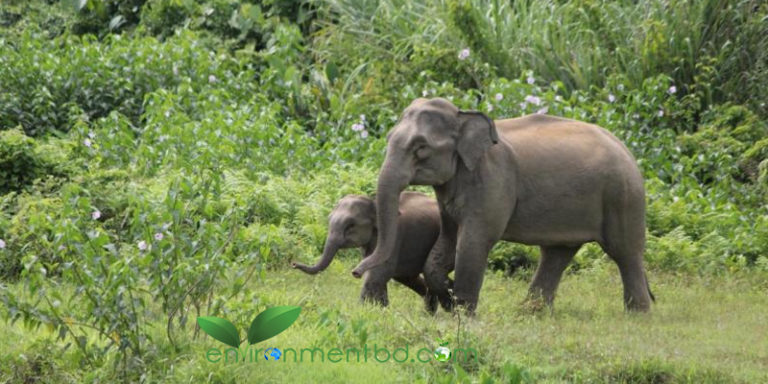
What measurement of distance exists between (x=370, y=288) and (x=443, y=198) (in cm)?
78

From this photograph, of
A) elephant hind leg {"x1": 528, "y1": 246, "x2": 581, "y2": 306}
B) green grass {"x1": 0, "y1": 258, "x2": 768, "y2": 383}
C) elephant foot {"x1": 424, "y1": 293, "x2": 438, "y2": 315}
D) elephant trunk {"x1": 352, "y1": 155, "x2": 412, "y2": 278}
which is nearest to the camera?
green grass {"x1": 0, "y1": 258, "x2": 768, "y2": 383}

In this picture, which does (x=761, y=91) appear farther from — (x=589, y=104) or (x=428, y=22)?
(x=428, y=22)

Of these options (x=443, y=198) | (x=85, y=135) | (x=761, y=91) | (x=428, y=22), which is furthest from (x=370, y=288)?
(x=428, y=22)

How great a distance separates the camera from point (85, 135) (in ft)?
44.4

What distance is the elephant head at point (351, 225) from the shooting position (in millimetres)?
9516

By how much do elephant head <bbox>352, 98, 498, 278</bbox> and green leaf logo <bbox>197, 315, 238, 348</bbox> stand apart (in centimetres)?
118

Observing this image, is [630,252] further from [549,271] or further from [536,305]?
[536,305]

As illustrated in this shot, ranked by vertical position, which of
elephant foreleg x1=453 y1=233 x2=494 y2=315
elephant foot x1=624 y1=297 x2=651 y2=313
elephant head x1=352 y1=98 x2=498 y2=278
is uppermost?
elephant head x1=352 y1=98 x2=498 y2=278

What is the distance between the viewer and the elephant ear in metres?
9.39

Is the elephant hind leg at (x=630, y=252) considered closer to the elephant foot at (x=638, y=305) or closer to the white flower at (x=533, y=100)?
the elephant foot at (x=638, y=305)

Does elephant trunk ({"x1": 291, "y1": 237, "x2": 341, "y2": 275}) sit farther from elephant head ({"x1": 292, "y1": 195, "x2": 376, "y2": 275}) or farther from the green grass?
the green grass
